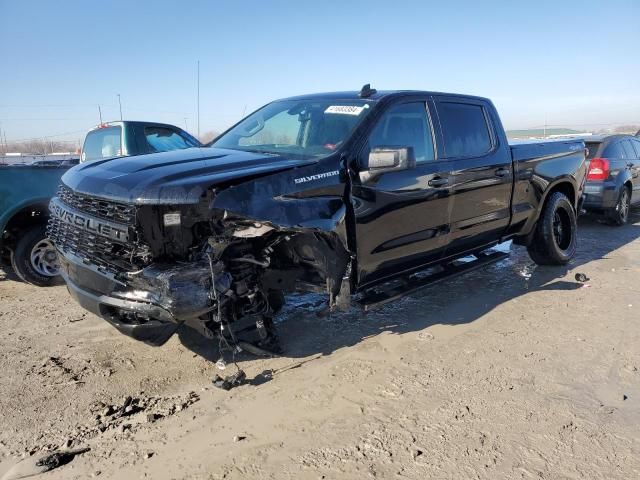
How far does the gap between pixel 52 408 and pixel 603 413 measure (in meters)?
3.49

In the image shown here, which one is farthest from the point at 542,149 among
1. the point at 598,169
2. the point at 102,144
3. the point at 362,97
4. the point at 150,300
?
the point at 102,144

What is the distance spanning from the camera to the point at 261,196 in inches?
128

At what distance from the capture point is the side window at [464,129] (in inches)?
188

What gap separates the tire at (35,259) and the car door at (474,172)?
4251 mm

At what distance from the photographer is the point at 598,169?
9.15 meters

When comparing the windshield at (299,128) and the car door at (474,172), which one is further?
the car door at (474,172)

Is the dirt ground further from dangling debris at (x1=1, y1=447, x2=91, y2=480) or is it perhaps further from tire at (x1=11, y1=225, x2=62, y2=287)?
tire at (x1=11, y1=225, x2=62, y2=287)

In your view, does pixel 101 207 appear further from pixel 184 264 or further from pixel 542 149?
pixel 542 149

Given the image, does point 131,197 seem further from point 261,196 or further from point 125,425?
point 125,425

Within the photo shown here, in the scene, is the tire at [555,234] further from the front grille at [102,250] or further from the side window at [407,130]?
the front grille at [102,250]

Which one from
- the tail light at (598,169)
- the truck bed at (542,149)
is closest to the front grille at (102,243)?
the truck bed at (542,149)

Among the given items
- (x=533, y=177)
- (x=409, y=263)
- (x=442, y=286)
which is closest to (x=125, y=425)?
(x=409, y=263)

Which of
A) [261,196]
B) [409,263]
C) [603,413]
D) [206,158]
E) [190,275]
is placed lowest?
[603,413]

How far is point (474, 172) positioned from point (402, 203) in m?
1.17
